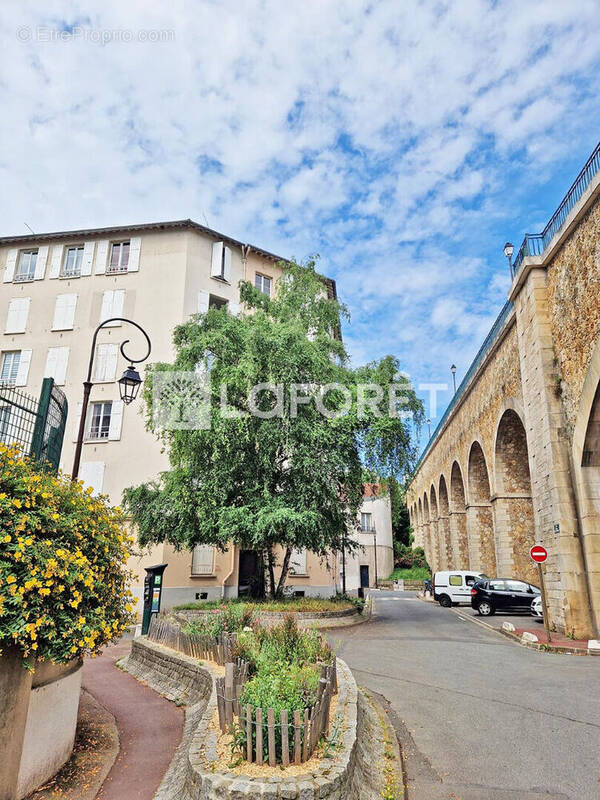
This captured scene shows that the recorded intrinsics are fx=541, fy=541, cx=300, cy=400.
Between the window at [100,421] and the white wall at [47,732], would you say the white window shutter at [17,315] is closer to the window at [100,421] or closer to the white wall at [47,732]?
the window at [100,421]

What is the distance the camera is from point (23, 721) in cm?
443

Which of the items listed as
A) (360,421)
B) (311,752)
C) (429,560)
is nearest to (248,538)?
(360,421)

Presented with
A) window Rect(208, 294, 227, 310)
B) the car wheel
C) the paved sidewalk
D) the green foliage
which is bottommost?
the paved sidewalk

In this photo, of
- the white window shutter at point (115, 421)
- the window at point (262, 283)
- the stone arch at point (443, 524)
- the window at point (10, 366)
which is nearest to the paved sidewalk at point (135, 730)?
the white window shutter at point (115, 421)

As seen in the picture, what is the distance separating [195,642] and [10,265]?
76.7ft

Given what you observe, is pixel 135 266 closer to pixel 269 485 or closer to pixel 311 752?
pixel 269 485

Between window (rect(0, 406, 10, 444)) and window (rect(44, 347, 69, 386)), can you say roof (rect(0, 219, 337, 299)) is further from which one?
window (rect(0, 406, 10, 444))

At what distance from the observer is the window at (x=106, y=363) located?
2258 cm

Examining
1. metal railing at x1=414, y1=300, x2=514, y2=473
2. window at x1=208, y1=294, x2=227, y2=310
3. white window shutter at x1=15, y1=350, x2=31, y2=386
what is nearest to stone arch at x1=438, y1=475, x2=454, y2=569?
metal railing at x1=414, y1=300, x2=514, y2=473

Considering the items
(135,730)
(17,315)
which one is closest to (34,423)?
(135,730)

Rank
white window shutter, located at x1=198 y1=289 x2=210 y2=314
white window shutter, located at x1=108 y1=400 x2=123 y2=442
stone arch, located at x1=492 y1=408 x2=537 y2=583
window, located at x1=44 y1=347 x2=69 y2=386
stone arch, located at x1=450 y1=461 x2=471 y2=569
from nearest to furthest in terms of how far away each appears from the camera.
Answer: stone arch, located at x1=492 y1=408 x2=537 y2=583, white window shutter, located at x1=108 y1=400 x2=123 y2=442, window, located at x1=44 y1=347 x2=69 y2=386, white window shutter, located at x1=198 y1=289 x2=210 y2=314, stone arch, located at x1=450 y1=461 x2=471 y2=569

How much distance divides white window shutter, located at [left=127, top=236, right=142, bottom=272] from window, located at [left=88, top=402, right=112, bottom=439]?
6.39m

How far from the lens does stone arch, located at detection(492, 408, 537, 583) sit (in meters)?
19.7

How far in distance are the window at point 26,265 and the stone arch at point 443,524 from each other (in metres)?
26.8
